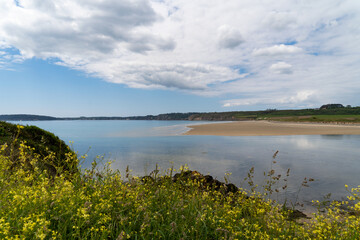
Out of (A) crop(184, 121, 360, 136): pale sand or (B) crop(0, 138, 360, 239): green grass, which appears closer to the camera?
(B) crop(0, 138, 360, 239): green grass

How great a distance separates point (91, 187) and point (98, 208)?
1.32m

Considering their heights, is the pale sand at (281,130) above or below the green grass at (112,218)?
below

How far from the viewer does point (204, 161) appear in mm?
18438

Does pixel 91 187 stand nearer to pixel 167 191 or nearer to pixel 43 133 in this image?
pixel 167 191

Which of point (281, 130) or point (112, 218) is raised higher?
point (112, 218)

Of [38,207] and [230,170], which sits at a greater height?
[38,207]

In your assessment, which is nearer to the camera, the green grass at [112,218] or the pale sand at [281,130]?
the green grass at [112,218]

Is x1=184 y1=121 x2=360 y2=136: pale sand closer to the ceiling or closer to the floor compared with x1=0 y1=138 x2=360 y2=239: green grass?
closer to the floor

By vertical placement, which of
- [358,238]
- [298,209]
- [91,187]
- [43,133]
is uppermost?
[43,133]

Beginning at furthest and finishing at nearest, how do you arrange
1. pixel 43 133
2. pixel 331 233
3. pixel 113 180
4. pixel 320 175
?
pixel 320 175, pixel 43 133, pixel 113 180, pixel 331 233

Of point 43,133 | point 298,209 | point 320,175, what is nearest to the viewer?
point 298,209

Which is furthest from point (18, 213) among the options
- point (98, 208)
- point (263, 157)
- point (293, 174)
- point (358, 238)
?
point (263, 157)

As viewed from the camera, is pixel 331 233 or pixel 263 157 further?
pixel 263 157

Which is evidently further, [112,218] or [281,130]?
[281,130]
